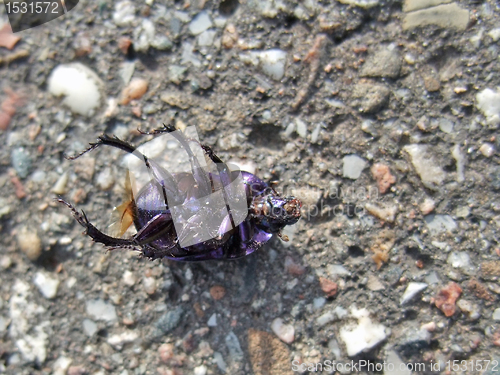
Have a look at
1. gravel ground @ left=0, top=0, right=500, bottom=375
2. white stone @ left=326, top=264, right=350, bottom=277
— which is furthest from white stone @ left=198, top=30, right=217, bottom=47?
white stone @ left=326, top=264, right=350, bottom=277

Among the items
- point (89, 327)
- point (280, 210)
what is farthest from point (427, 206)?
point (89, 327)

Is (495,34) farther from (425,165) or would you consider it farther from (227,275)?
(227,275)

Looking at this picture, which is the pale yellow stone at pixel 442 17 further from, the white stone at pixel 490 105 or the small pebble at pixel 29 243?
the small pebble at pixel 29 243

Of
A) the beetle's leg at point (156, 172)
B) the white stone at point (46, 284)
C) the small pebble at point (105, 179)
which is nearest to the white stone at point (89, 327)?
the white stone at point (46, 284)

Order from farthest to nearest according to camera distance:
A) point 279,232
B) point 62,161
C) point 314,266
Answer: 1. point 62,161
2. point 314,266
3. point 279,232

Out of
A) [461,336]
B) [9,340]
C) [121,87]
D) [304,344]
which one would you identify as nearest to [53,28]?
[121,87]

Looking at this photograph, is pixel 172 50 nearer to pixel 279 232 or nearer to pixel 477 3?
pixel 279 232
